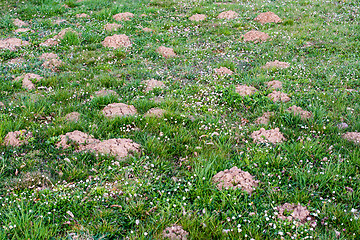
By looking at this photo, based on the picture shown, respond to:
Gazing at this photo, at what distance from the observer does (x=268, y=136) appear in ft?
18.5

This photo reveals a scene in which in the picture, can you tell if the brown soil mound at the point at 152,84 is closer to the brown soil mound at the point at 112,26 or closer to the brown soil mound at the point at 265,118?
the brown soil mound at the point at 265,118

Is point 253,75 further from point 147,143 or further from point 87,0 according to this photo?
point 87,0

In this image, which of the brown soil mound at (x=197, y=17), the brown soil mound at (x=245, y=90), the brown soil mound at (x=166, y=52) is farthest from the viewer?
the brown soil mound at (x=197, y=17)

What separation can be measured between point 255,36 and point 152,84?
479 cm

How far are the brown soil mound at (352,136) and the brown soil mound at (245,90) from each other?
2.23 metres

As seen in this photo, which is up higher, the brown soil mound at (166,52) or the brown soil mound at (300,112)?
the brown soil mound at (166,52)

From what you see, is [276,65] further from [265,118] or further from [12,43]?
[12,43]

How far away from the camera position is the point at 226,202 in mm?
4320

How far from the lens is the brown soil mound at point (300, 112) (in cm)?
622

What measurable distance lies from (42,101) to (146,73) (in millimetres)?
2779

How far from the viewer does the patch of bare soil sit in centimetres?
402

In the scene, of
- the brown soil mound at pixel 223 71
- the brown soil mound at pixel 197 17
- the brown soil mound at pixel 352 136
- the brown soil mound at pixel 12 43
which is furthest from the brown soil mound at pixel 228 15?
the brown soil mound at pixel 352 136

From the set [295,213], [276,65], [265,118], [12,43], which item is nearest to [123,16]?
[12,43]

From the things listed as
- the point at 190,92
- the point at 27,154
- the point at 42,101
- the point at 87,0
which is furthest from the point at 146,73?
the point at 87,0
